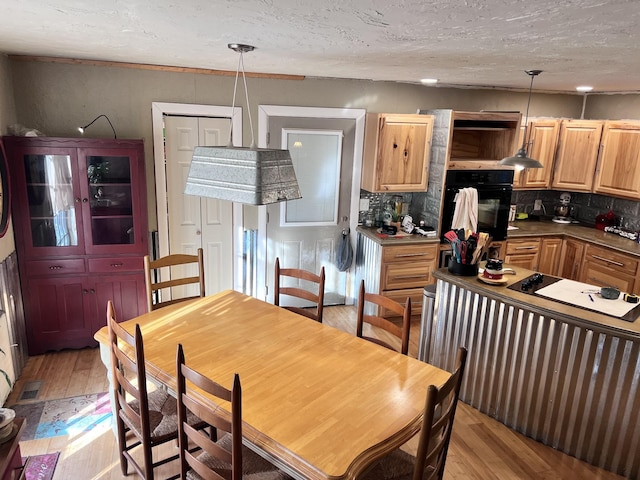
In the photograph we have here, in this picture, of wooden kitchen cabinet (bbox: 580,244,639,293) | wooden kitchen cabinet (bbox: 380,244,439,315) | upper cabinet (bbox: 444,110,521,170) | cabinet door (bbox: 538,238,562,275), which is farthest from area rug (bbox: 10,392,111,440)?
wooden kitchen cabinet (bbox: 580,244,639,293)

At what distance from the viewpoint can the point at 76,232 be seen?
3.71 metres

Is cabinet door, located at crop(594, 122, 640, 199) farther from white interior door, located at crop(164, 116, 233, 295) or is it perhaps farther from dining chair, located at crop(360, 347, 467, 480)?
white interior door, located at crop(164, 116, 233, 295)

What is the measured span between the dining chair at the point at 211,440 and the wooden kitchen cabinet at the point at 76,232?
210 cm

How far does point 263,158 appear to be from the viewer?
6.31 feet

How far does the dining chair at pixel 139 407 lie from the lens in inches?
84.0

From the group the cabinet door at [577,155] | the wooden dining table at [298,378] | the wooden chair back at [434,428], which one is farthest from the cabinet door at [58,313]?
the cabinet door at [577,155]

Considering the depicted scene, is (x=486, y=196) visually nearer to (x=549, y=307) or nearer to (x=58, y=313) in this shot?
(x=549, y=307)

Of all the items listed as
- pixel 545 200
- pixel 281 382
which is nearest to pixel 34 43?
pixel 281 382

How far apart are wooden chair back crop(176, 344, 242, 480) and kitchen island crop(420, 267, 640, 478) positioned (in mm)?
1952

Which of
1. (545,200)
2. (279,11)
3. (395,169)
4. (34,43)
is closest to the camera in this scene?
(279,11)

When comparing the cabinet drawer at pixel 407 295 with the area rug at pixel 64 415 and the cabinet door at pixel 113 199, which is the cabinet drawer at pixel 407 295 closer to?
the cabinet door at pixel 113 199

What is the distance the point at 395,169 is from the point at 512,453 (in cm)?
269

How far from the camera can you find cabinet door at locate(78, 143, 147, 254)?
3645 millimetres

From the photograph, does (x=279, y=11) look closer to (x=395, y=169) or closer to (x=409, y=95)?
(x=395, y=169)
